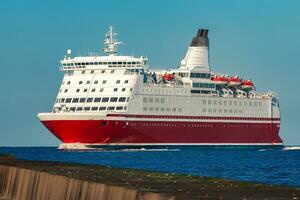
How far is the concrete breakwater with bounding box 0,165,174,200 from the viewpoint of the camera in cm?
1267

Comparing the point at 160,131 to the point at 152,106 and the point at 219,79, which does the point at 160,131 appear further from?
the point at 219,79

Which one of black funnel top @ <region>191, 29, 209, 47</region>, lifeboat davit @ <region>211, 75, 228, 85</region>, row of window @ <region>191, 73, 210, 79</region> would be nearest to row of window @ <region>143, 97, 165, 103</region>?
row of window @ <region>191, 73, 210, 79</region>

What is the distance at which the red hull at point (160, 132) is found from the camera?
80.0 meters

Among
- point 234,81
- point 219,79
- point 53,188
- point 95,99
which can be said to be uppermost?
point 234,81

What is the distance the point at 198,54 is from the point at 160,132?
16.2 meters

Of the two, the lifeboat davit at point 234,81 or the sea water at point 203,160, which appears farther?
the lifeboat davit at point 234,81

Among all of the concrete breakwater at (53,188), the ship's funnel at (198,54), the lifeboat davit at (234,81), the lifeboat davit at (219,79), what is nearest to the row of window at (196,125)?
the lifeboat davit at (234,81)

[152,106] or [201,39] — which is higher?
[201,39]

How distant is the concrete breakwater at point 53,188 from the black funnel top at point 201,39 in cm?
8186

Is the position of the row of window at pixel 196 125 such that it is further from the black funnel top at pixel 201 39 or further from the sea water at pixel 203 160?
the black funnel top at pixel 201 39

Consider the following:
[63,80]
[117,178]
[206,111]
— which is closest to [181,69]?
[206,111]

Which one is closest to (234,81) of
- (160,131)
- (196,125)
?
(196,125)

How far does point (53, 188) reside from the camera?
1548cm

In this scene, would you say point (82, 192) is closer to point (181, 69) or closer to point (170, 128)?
point (170, 128)
